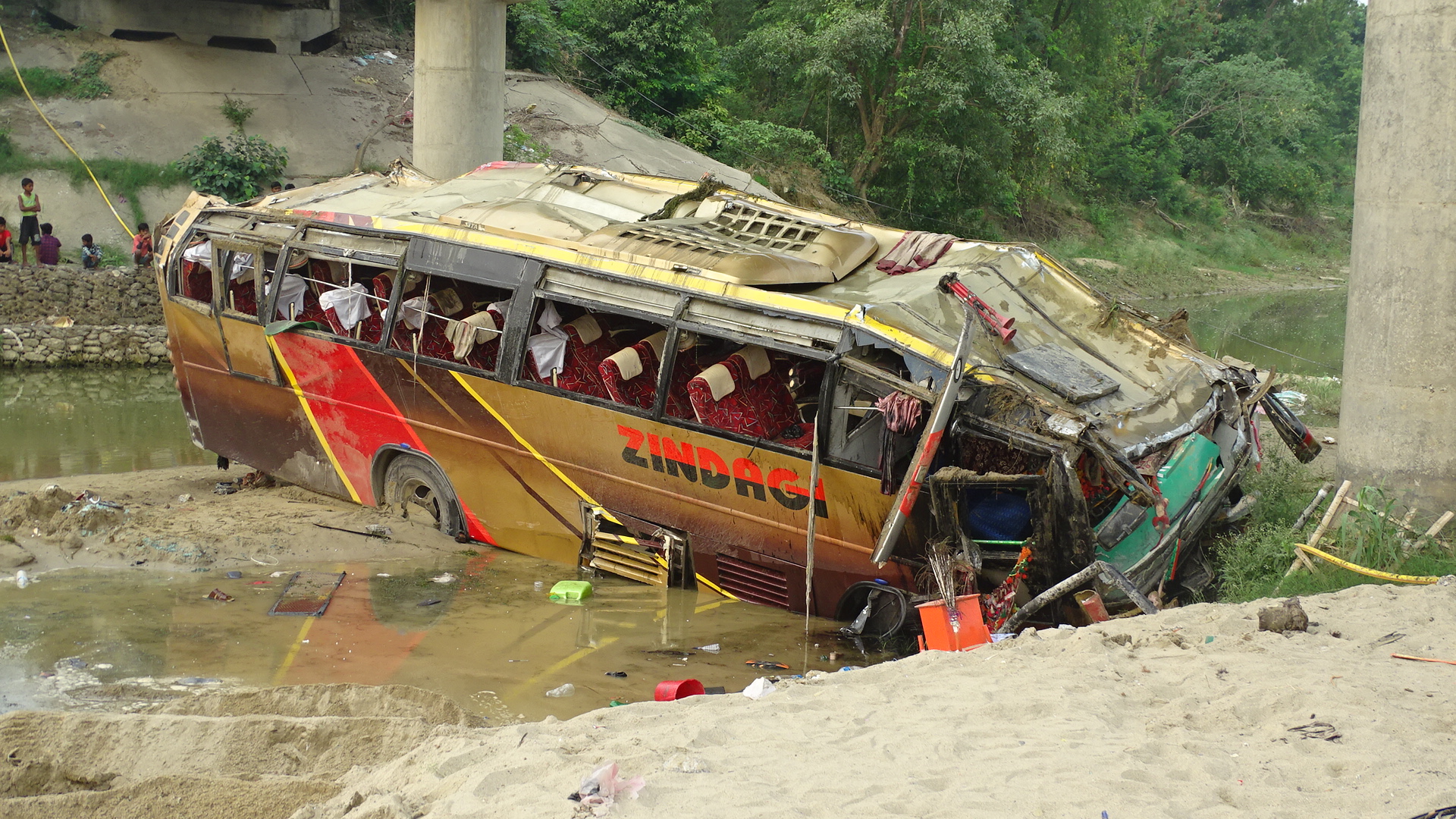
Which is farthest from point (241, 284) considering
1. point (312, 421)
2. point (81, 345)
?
point (81, 345)

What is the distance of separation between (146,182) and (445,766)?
19429 mm

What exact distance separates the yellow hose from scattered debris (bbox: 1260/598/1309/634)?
122 cm

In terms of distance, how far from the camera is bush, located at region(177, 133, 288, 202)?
20.5 m

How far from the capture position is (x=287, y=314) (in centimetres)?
930

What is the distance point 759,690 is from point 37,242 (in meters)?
17.5

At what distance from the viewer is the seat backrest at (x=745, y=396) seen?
7.12 m

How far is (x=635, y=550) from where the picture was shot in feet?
25.8

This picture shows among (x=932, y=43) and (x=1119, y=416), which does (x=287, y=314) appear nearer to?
(x=1119, y=416)

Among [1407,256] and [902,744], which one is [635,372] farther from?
[1407,256]

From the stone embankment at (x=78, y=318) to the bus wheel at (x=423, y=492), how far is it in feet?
33.7

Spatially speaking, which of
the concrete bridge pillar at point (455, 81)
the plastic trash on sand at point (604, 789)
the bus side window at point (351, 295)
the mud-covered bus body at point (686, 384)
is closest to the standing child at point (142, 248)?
the concrete bridge pillar at point (455, 81)

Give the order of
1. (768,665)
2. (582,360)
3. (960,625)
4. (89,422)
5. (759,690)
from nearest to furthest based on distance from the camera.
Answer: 1. (759,690)
2. (960,625)
3. (768,665)
4. (582,360)
5. (89,422)

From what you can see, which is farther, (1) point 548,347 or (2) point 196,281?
(2) point 196,281

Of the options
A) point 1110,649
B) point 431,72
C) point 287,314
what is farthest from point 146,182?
point 1110,649
